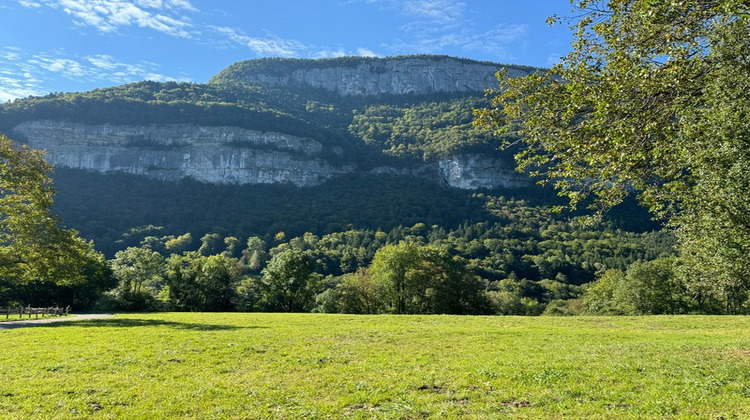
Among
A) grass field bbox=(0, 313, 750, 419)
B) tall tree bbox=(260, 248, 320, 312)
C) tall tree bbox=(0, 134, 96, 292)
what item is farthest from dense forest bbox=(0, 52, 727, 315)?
grass field bbox=(0, 313, 750, 419)

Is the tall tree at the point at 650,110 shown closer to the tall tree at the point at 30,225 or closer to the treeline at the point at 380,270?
the treeline at the point at 380,270

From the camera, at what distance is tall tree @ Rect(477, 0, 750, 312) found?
10.3 metres

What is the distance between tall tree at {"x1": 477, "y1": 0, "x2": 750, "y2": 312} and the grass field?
488 centimetres

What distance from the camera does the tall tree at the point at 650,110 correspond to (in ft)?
33.8

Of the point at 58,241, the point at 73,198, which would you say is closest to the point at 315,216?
the point at 73,198

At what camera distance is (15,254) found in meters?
27.6

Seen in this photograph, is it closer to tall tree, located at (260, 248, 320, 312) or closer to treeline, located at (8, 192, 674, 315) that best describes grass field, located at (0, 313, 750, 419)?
treeline, located at (8, 192, 674, 315)

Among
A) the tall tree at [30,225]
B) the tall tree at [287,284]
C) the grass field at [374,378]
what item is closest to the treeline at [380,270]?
the tall tree at [287,284]

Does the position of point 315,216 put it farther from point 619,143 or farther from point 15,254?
point 619,143

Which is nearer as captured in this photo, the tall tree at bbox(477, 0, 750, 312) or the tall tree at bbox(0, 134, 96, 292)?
the tall tree at bbox(477, 0, 750, 312)

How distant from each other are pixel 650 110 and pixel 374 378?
10.2 metres

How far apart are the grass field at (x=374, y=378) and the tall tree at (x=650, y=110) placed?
488 centimetres

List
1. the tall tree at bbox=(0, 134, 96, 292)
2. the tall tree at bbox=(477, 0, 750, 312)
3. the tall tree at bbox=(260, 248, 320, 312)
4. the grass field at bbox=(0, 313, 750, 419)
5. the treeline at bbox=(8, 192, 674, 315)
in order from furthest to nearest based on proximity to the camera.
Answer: the tall tree at bbox=(260, 248, 320, 312), the treeline at bbox=(8, 192, 674, 315), the tall tree at bbox=(0, 134, 96, 292), the tall tree at bbox=(477, 0, 750, 312), the grass field at bbox=(0, 313, 750, 419)

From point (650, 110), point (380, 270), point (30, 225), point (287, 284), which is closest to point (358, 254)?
point (380, 270)
